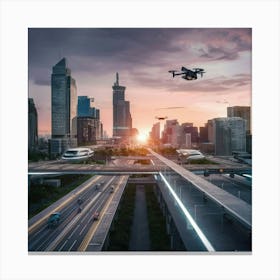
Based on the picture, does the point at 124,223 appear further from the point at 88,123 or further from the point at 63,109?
the point at 63,109

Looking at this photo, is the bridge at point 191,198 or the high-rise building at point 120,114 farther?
the high-rise building at point 120,114

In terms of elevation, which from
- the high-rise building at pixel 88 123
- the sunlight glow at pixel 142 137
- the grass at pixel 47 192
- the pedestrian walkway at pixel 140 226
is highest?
the high-rise building at pixel 88 123

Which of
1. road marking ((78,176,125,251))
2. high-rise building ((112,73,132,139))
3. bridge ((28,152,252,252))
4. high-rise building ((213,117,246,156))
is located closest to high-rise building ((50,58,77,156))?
bridge ((28,152,252,252))

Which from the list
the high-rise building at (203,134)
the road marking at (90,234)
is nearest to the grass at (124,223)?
the road marking at (90,234)

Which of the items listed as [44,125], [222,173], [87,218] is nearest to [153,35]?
[44,125]

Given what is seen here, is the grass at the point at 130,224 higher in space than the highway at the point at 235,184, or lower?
lower

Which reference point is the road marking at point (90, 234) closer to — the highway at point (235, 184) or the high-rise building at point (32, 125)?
the high-rise building at point (32, 125)
